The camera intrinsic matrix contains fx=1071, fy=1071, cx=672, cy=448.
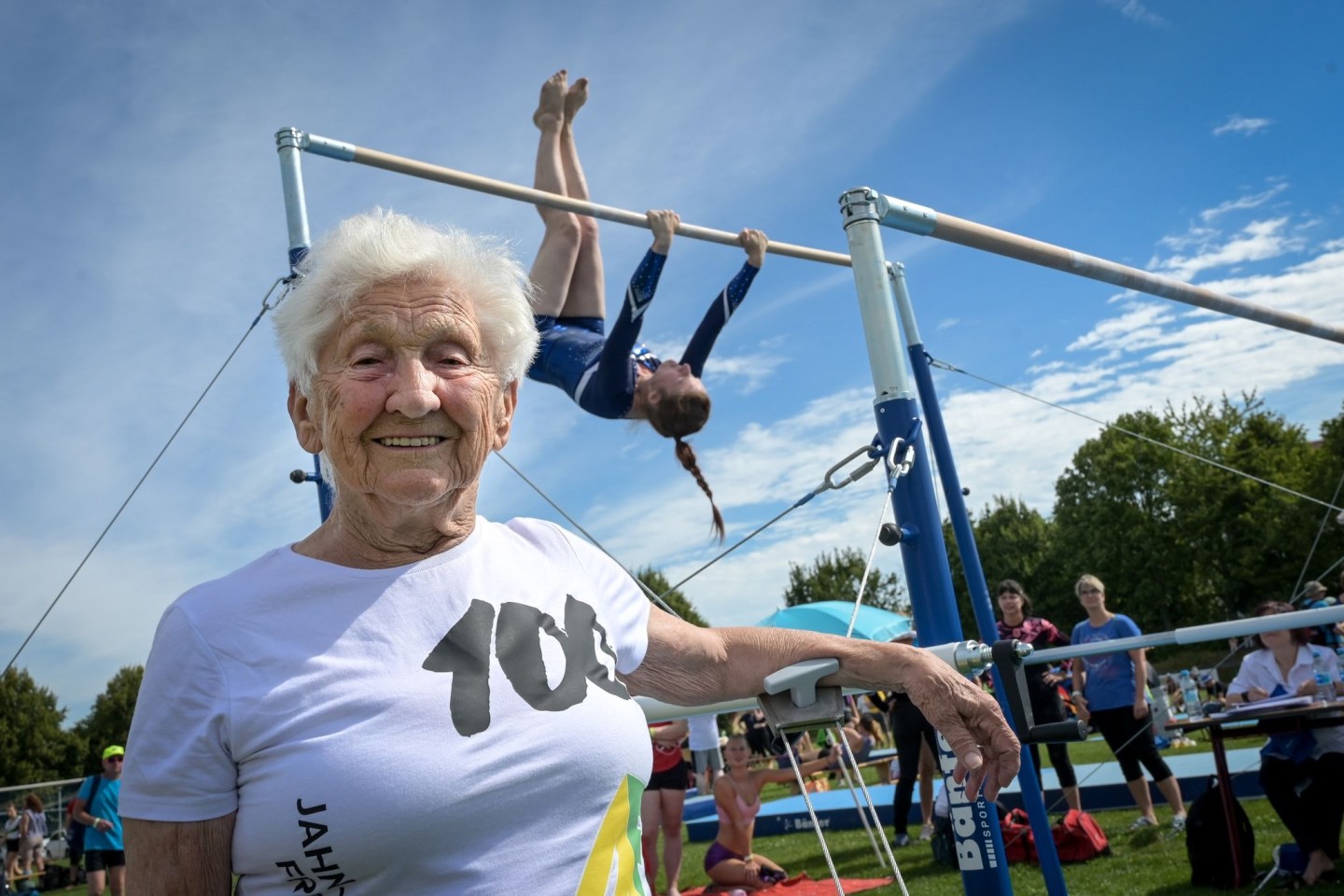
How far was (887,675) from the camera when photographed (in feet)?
5.51

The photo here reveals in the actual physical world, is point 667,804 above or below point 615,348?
below

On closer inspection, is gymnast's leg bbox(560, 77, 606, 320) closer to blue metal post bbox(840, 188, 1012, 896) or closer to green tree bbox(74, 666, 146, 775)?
blue metal post bbox(840, 188, 1012, 896)

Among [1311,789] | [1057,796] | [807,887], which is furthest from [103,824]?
[1311,789]

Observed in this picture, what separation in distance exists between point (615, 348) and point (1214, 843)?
12.8ft

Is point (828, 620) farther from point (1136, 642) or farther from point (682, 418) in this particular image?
point (1136, 642)

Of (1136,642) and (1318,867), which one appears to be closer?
(1136,642)

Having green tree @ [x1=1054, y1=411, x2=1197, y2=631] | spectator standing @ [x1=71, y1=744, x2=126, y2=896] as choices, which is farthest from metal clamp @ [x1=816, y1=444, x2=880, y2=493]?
green tree @ [x1=1054, y1=411, x2=1197, y2=631]

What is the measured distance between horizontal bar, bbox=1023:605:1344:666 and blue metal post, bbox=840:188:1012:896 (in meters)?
0.40

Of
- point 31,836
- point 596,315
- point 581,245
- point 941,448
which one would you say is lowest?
point 31,836

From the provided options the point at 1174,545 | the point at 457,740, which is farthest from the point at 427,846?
the point at 1174,545

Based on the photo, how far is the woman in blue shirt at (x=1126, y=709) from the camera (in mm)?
6891

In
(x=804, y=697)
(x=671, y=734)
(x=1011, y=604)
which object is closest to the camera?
(x=804, y=697)

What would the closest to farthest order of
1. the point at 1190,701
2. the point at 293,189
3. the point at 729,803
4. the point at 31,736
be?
the point at 293,189 < the point at 729,803 < the point at 1190,701 < the point at 31,736

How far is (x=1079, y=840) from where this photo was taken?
6.60 m
